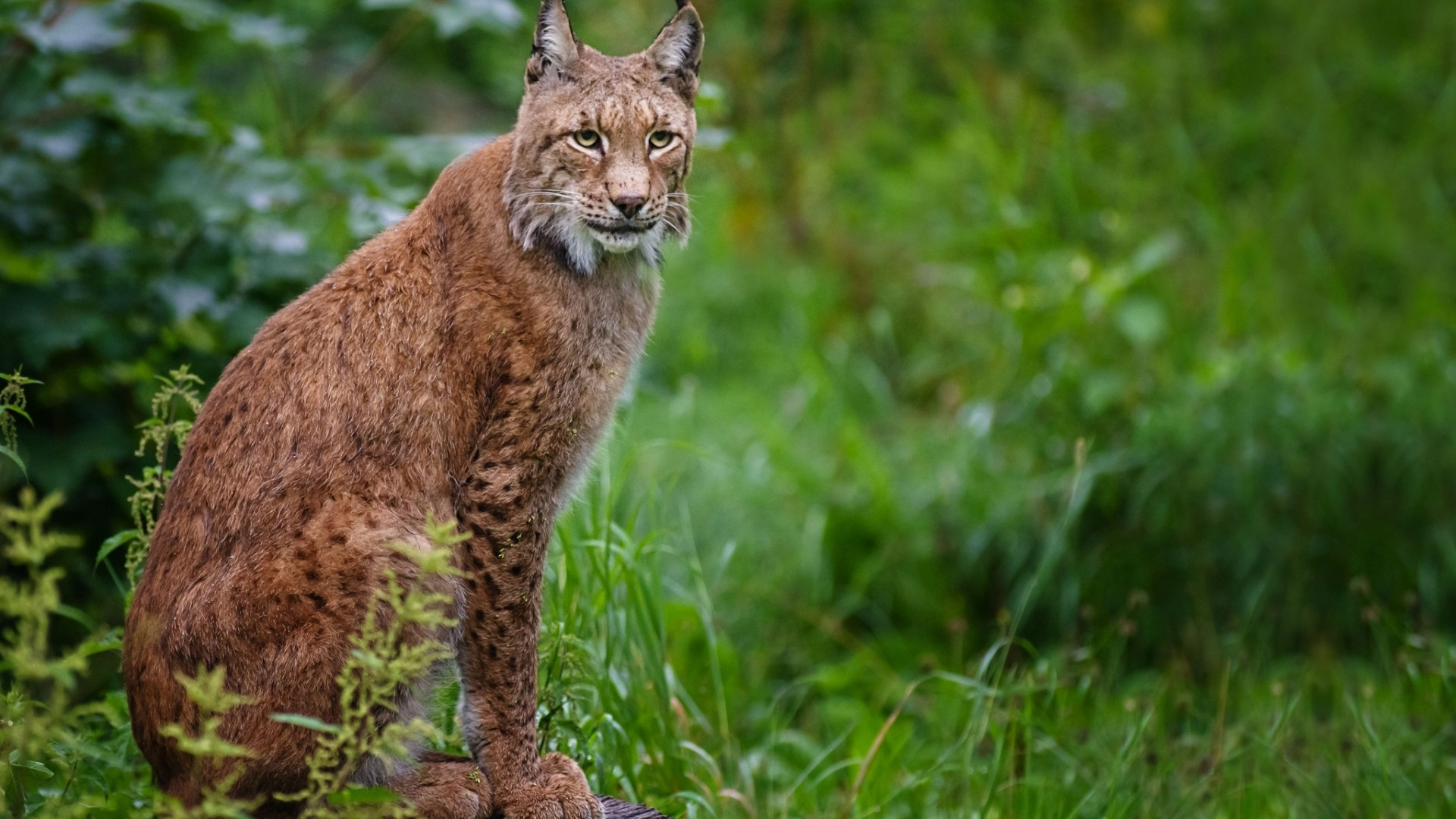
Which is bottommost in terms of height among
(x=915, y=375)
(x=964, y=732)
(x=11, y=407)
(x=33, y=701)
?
(x=964, y=732)

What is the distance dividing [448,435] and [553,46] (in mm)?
1120

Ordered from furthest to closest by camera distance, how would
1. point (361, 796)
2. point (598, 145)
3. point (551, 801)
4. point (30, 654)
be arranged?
1. point (598, 145)
2. point (551, 801)
3. point (361, 796)
4. point (30, 654)

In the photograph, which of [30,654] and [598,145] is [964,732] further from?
[30,654]

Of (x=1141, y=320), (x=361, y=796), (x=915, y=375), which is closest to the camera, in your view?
(x=361, y=796)

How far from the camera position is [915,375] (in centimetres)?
895

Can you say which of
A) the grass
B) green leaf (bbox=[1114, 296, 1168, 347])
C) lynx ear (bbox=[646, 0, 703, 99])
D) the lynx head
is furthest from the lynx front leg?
green leaf (bbox=[1114, 296, 1168, 347])

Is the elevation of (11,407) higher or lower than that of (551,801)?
higher

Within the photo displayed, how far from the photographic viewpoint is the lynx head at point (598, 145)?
3.76m

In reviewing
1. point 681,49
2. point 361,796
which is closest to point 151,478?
point 361,796

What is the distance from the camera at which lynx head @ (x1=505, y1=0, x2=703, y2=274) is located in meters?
3.76

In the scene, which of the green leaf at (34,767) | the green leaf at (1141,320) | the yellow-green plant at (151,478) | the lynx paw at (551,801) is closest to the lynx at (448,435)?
the lynx paw at (551,801)

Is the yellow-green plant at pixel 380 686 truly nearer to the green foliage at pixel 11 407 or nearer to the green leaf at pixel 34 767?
the green leaf at pixel 34 767

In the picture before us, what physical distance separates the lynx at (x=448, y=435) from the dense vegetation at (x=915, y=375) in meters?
0.36

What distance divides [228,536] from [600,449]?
3.69 ft
